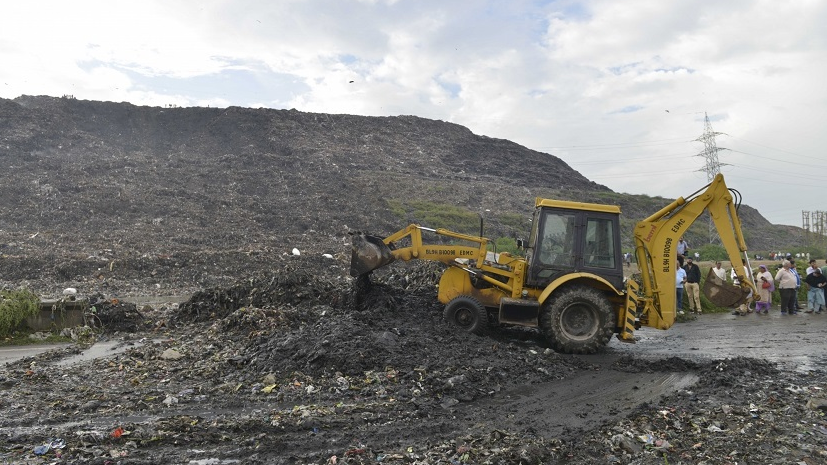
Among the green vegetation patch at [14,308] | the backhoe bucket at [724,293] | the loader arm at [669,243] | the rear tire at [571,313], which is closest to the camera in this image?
the rear tire at [571,313]

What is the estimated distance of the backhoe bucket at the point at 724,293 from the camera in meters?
8.50

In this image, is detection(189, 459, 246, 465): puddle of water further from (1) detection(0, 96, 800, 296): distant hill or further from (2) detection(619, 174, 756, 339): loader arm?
(1) detection(0, 96, 800, 296): distant hill

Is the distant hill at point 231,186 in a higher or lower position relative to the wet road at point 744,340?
higher

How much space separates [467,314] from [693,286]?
287 inches

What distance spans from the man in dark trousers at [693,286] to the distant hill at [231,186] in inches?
513

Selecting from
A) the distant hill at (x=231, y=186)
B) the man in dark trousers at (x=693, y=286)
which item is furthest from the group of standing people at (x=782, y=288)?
the distant hill at (x=231, y=186)

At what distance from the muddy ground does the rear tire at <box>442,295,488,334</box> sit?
256mm

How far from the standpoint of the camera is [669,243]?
845 cm

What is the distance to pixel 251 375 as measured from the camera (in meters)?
6.62

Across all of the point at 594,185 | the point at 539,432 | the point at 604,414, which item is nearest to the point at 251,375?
the point at 539,432

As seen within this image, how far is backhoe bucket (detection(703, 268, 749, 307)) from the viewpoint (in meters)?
8.50

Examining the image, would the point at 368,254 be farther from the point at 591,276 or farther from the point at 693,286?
the point at 693,286

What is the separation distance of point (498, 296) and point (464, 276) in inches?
23.4

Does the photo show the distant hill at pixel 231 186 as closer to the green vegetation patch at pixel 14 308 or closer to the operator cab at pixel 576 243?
the green vegetation patch at pixel 14 308
